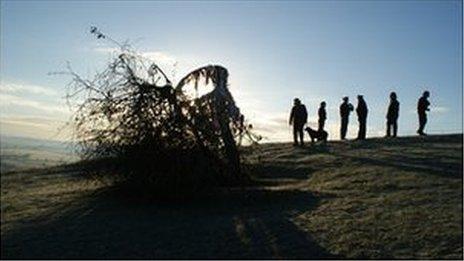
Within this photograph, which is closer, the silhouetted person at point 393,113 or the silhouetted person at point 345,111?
the silhouetted person at point 393,113

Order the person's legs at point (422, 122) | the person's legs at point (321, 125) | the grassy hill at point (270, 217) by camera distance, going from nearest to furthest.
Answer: the grassy hill at point (270, 217) < the person's legs at point (422, 122) < the person's legs at point (321, 125)

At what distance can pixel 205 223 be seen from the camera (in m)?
16.9

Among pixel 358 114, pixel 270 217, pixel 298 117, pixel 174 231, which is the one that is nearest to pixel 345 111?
pixel 358 114

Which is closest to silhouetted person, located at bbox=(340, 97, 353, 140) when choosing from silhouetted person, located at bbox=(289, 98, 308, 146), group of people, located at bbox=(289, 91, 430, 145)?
group of people, located at bbox=(289, 91, 430, 145)

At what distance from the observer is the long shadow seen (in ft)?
47.9

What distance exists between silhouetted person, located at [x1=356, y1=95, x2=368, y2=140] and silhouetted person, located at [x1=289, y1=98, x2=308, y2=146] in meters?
2.62

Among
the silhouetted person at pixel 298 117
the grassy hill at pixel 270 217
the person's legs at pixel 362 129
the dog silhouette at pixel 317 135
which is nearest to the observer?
the grassy hill at pixel 270 217

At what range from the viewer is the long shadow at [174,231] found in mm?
14586

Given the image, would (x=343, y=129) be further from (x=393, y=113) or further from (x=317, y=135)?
(x=393, y=113)

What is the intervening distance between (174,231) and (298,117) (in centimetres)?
1568

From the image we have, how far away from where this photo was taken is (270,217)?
682 inches

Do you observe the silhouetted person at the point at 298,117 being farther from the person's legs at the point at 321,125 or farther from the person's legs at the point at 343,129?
the person's legs at the point at 343,129

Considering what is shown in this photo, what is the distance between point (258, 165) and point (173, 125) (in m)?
5.88

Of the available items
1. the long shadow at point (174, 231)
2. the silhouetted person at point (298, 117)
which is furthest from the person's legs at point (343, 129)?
the long shadow at point (174, 231)
